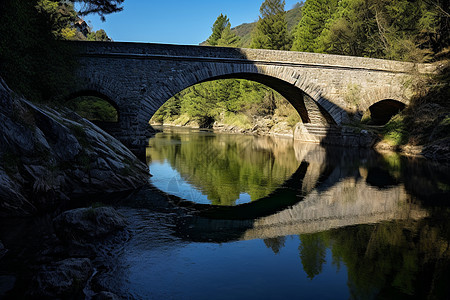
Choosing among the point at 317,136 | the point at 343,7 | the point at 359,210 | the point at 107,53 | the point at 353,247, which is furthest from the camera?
the point at 343,7

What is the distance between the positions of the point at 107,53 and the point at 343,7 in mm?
24984

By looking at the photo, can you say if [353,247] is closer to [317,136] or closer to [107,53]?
[107,53]

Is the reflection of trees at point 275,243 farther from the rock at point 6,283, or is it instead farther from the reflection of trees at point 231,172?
the rock at point 6,283

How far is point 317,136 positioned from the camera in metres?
24.7

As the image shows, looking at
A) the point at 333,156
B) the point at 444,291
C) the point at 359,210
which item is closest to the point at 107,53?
the point at 333,156

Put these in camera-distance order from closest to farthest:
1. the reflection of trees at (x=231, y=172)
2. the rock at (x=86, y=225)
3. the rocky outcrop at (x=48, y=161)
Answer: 1. the rock at (x=86, y=225)
2. the rocky outcrop at (x=48, y=161)
3. the reflection of trees at (x=231, y=172)

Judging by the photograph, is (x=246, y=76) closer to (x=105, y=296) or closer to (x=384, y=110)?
(x=384, y=110)

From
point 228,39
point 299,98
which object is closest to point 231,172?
point 299,98

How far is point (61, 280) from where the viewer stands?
3.70m

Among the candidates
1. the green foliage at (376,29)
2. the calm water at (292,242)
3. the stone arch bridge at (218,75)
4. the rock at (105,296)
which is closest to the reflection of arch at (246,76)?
the stone arch bridge at (218,75)

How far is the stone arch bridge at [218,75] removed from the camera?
1644 cm

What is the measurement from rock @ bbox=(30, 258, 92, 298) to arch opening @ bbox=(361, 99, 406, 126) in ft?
75.6

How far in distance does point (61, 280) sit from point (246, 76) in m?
17.6

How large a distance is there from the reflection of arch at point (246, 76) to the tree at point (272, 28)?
17.2m
